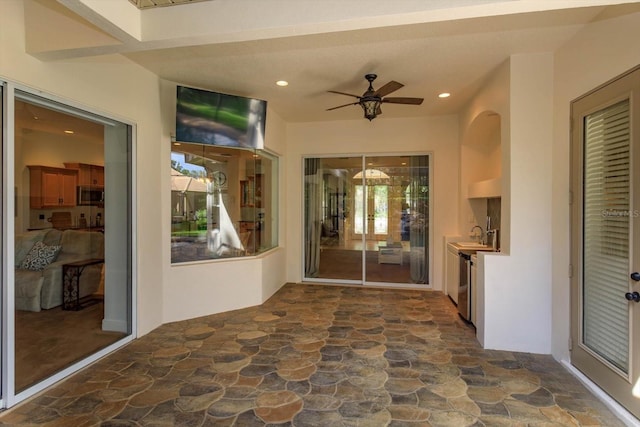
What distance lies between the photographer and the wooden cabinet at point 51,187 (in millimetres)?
2900

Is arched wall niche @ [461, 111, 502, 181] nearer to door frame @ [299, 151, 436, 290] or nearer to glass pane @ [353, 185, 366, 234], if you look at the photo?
door frame @ [299, 151, 436, 290]

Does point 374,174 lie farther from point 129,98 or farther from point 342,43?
point 129,98

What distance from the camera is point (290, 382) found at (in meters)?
2.84

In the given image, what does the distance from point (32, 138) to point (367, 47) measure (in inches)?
127

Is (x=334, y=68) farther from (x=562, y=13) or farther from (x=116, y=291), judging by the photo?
(x=116, y=291)

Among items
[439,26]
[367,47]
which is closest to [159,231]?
[367,47]

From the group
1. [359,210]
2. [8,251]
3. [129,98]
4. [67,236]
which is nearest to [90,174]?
[67,236]

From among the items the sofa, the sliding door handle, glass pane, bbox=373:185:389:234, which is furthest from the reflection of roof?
the sliding door handle

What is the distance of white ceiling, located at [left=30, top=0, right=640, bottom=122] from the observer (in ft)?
7.39

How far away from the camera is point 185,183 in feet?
14.9

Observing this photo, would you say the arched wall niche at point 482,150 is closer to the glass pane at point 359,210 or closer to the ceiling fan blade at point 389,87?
the ceiling fan blade at point 389,87

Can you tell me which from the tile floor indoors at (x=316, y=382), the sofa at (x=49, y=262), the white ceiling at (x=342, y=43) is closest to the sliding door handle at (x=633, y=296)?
the tile floor indoors at (x=316, y=382)

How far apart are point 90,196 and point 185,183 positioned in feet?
3.89

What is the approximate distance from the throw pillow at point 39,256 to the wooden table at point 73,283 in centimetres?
31
